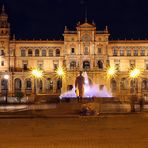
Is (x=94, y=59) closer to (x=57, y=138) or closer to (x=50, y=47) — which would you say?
(x=50, y=47)

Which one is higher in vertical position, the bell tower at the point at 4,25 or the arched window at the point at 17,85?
the bell tower at the point at 4,25

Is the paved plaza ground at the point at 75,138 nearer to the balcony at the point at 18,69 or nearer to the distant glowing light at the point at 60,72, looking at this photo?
the distant glowing light at the point at 60,72

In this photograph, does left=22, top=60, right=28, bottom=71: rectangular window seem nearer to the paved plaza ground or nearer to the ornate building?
the ornate building

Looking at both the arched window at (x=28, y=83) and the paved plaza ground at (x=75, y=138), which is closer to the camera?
the paved plaza ground at (x=75, y=138)

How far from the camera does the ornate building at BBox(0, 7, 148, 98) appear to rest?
97.9 m

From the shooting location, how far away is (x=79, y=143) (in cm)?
1902

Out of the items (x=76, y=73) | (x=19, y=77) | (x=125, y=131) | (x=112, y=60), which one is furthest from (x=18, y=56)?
(x=125, y=131)

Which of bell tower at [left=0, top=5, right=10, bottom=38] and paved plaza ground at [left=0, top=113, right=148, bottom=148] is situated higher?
bell tower at [left=0, top=5, right=10, bottom=38]

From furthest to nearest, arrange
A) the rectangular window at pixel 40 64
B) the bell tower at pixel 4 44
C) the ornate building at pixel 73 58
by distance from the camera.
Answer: the rectangular window at pixel 40 64 → the bell tower at pixel 4 44 → the ornate building at pixel 73 58

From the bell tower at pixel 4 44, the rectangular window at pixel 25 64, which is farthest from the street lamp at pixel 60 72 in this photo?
the bell tower at pixel 4 44

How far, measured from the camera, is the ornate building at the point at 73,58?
3856 inches

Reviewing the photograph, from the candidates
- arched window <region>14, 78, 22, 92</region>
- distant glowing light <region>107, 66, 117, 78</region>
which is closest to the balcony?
arched window <region>14, 78, 22, 92</region>

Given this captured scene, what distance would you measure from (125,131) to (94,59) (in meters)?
75.6

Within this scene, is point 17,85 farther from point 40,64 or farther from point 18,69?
point 40,64
